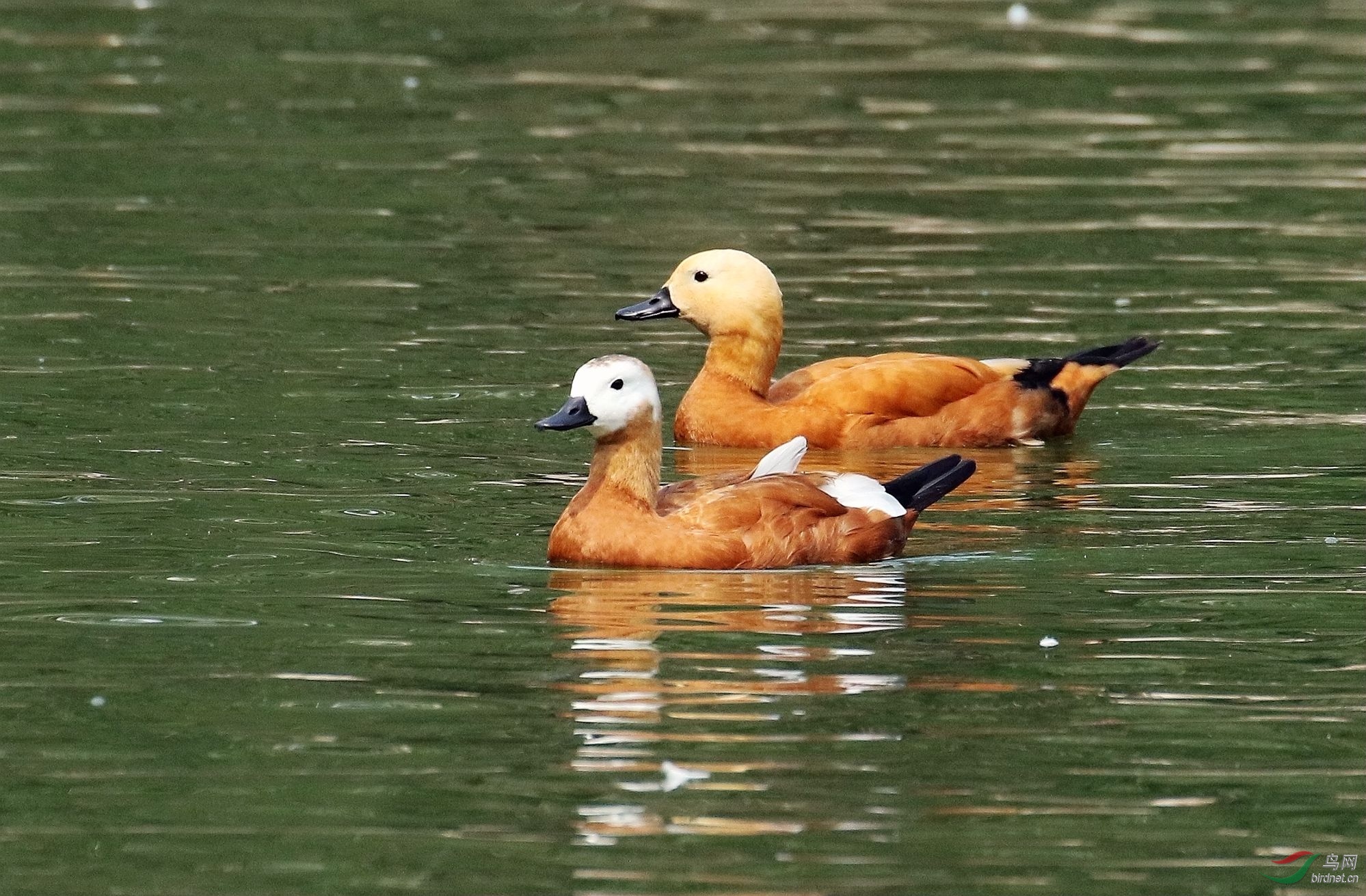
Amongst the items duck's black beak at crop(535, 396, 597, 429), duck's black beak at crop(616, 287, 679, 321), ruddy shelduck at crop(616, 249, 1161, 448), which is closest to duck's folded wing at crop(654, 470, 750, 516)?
duck's black beak at crop(535, 396, 597, 429)

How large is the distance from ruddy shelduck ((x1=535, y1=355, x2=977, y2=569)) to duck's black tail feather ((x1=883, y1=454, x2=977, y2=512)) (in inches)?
6.4

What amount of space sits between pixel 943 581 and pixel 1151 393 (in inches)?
168

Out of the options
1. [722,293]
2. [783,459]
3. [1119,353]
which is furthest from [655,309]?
[783,459]

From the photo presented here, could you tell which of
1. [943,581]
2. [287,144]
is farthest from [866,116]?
[943,581]

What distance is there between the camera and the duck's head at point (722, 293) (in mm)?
12383

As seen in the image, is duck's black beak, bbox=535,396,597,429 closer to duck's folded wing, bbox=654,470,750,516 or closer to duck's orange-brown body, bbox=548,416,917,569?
duck's orange-brown body, bbox=548,416,917,569

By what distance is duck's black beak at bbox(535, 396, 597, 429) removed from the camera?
8.99 meters

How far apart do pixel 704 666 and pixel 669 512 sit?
5.05 ft

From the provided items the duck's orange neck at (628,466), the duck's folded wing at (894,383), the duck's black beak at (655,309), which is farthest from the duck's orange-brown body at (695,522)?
the duck's black beak at (655,309)

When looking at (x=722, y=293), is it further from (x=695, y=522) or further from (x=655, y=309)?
(x=695, y=522)

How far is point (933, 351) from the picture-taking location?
536 inches
